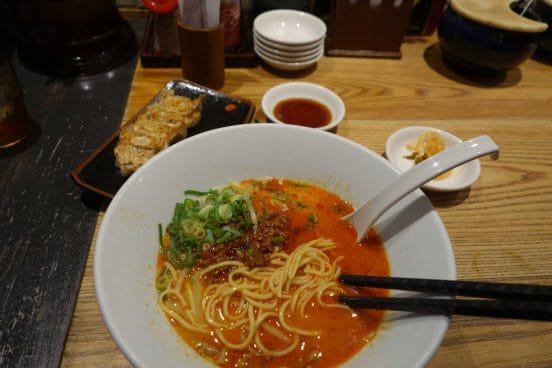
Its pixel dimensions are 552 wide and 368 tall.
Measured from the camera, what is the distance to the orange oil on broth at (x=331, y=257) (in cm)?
127

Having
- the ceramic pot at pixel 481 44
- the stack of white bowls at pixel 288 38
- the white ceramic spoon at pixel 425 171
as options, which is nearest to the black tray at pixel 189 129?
the stack of white bowls at pixel 288 38

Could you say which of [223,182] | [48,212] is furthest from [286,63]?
[48,212]

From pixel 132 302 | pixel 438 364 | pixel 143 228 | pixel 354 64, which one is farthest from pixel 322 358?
pixel 354 64

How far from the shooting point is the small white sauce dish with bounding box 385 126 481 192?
1896 millimetres

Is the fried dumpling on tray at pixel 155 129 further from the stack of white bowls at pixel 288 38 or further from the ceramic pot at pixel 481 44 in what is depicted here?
the ceramic pot at pixel 481 44

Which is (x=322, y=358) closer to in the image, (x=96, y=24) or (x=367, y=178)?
(x=367, y=178)

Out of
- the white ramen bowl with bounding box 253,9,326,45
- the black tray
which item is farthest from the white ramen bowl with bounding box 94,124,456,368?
the white ramen bowl with bounding box 253,9,326,45

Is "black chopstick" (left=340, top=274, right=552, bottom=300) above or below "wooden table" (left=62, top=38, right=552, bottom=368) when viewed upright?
above

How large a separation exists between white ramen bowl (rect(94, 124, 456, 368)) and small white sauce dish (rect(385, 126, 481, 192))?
1.65 feet

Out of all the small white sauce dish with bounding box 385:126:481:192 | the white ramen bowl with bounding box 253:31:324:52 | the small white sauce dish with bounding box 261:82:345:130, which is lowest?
the small white sauce dish with bounding box 385:126:481:192

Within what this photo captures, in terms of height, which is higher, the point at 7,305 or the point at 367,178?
the point at 367,178

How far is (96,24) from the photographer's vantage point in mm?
2502

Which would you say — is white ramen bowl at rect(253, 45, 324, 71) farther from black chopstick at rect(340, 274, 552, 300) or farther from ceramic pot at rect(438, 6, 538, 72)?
black chopstick at rect(340, 274, 552, 300)

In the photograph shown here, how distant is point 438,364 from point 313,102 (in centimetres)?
156
